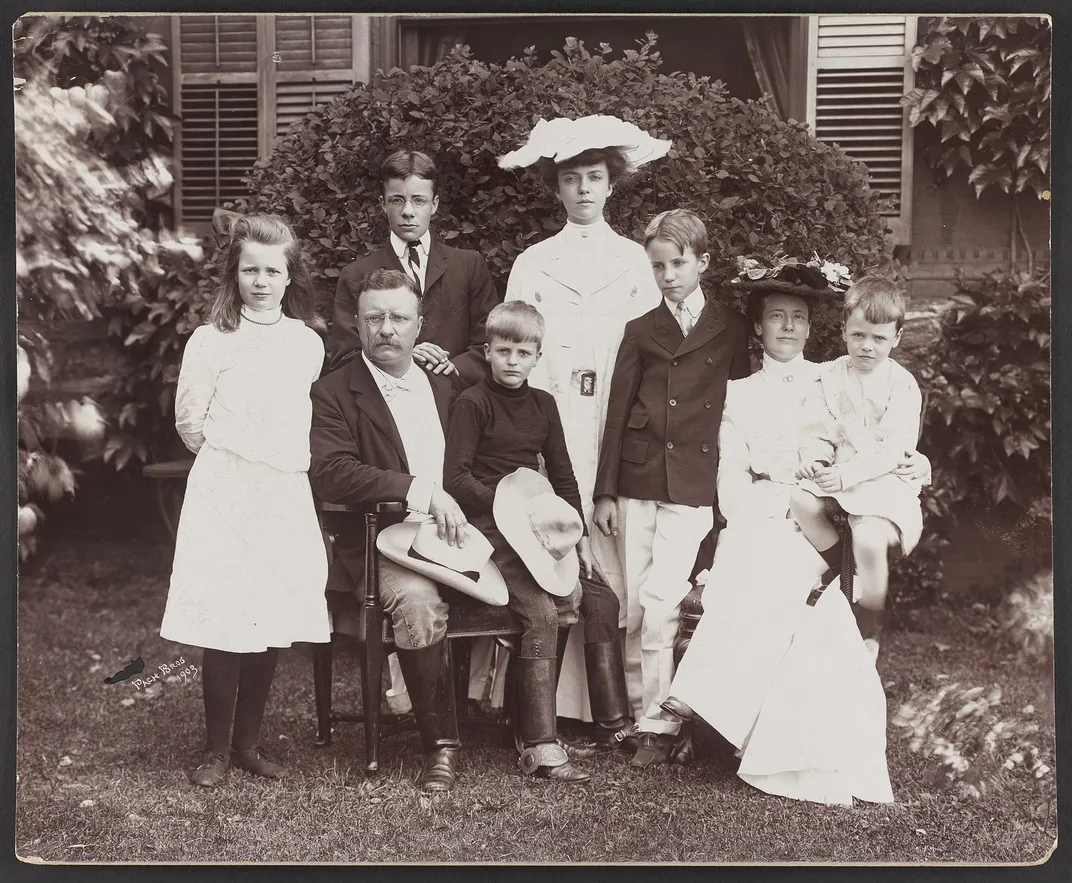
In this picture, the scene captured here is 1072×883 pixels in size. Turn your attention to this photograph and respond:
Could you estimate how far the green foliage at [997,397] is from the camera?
434 centimetres

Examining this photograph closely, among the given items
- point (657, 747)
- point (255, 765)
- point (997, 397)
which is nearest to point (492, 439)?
point (657, 747)

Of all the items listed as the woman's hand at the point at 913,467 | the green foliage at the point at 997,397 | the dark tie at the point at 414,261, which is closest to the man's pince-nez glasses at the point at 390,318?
the dark tie at the point at 414,261

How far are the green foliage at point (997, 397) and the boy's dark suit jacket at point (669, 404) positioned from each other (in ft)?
2.76

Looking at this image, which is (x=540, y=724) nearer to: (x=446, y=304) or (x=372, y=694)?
(x=372, y=694)

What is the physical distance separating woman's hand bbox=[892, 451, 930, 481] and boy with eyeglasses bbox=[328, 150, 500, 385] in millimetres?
1474

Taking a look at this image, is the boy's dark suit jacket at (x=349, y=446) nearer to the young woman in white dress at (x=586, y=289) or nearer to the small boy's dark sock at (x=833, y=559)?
the young woman in white dress at (x=586, y=289)

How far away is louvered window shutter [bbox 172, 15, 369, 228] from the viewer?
14.4 feet


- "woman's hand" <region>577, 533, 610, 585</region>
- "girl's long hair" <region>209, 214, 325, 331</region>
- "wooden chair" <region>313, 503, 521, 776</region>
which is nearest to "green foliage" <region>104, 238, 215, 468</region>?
"girl's long hair" <region>209, 214, 325, 331</region>

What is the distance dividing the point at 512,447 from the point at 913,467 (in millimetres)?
1393

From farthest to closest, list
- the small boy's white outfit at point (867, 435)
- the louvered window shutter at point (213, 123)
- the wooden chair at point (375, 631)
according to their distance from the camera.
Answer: the louvered window shutter at point (213, 123) < the small boy's white outfit at point (867, 435) < the wooden chair at point (375, 631)

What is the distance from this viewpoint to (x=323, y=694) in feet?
13.8

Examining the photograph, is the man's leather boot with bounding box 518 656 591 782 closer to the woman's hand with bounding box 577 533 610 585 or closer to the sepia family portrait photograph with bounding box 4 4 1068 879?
the sepia family portrait photograph with bounding box 4 4 1068 879

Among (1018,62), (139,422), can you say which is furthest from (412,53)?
(1018,62)

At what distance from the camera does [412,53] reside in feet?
14.8
